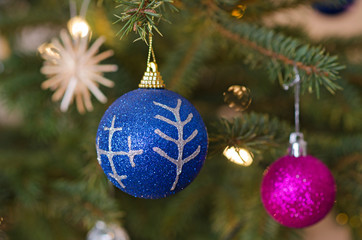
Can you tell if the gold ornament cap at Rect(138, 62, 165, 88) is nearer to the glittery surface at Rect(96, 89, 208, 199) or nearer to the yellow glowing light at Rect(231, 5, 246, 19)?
the glittery surface at Rect(96, 89, 208, 199)

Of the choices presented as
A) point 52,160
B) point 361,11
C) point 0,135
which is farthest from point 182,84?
point 361,11

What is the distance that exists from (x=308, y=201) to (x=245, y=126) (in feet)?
0.34

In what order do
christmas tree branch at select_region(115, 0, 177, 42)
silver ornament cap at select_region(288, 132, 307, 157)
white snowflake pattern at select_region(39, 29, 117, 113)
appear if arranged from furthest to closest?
1. white snowflake pattern at select_region(39, 29, 117, 113)
2. silver ornament cap at select_region(288, 132, 307, 157)
3. christmas tree branch at select_region(115, 0, 177, 42)

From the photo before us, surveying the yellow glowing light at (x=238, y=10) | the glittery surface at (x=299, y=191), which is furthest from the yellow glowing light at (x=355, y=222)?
the yellow glowing light at (x=238, y=10)

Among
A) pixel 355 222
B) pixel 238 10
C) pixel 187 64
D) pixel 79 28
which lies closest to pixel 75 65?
pixel 79 28

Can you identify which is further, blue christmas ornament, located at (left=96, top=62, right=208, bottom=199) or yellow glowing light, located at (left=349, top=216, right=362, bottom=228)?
yellow glowing light, located at (left=349, top=216, right=362, bottom=228)

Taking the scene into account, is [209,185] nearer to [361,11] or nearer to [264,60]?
[264,60]

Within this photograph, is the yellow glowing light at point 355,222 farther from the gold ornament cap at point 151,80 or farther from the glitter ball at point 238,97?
the gold ornament cap at point 151,80

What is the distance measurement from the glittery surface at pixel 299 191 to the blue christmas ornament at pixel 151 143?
4.2 inches

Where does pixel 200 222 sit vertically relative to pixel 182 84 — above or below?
below

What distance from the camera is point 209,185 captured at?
0.73 m

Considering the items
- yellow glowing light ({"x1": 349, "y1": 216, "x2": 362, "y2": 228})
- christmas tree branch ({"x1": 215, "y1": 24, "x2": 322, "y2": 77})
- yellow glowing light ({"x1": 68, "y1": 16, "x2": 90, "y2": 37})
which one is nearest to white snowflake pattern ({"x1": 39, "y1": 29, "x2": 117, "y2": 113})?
yellow glowing light ({"x1": 68, "y1": 16, "x2": 90, "y2": 37})

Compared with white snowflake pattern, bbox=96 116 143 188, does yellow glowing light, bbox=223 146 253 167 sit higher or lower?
higher

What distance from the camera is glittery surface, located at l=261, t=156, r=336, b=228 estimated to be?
36cm
